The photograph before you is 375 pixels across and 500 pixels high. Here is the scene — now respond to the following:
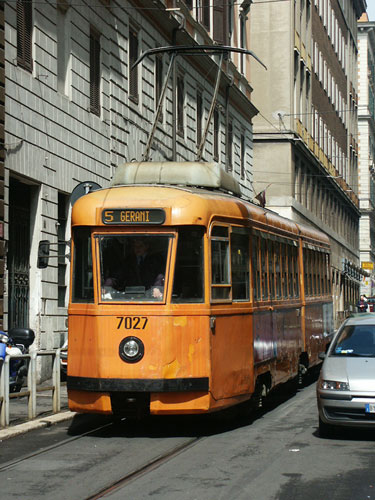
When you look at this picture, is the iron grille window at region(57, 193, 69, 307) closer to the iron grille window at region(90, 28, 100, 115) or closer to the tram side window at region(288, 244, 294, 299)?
the iron grille window at region(90, 28, 100, 115)

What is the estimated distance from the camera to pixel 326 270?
73.2 ft

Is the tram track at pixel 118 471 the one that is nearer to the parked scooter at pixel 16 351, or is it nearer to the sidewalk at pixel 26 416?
the sidewalk at pixel 26 416

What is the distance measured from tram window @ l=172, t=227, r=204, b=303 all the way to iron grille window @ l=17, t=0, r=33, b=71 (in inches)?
344

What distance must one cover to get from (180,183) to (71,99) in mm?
9401

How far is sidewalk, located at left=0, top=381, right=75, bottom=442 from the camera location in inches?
501

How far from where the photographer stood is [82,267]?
1273 centimetres

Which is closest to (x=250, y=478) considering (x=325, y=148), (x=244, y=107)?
(x=244, y=107)

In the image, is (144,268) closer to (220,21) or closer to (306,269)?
(306,269)

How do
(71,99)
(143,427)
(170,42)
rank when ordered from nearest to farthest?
(143,427) < (71,99) < (170,42)

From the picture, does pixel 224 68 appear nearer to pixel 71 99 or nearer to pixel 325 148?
pixel 71 99

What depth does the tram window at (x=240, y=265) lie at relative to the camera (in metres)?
13.2

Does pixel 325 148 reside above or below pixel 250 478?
above

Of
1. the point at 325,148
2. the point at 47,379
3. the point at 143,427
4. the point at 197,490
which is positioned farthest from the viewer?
the point at 325,148

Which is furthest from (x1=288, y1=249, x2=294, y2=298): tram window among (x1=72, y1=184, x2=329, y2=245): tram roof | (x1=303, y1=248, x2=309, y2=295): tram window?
(x1=72, y1=184, x2=329, y2=245): tram roof
